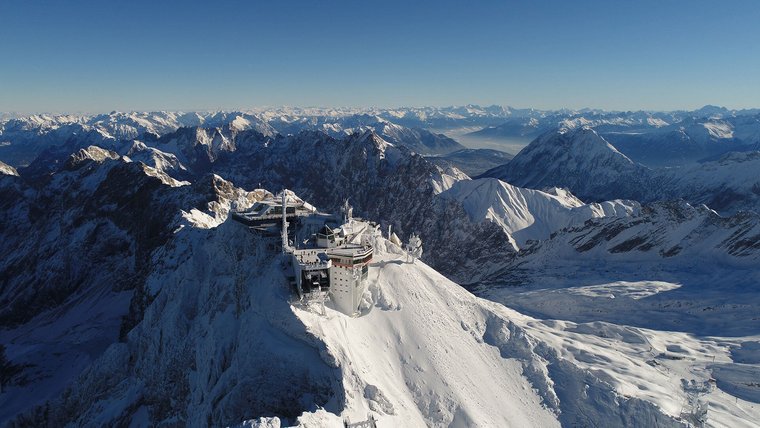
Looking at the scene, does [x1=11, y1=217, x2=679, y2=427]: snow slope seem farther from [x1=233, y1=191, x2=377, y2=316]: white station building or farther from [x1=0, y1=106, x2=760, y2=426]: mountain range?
[x1=233, y1=191, x2=377, y2=316]: white station building

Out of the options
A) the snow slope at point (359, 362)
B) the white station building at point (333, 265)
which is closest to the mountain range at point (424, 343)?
the snow slope at point (359, 362)

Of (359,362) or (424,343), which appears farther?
(424,343)

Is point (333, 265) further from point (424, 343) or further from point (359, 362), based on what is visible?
point (424, 343)

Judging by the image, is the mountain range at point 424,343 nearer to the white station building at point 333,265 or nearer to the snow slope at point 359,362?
the snow slope at point 359,362

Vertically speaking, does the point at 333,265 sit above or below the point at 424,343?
above

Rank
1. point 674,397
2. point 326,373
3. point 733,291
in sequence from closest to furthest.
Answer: point 326,373
point 674,397
point 733,291

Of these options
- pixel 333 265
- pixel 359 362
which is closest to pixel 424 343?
pixel 359 362

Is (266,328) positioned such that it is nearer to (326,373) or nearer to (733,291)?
(326,373)

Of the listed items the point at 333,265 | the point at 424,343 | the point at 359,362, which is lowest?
the point at 424,343

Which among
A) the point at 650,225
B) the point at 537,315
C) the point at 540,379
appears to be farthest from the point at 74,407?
the point at 650,225

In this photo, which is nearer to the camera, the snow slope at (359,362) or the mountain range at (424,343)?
the snow slope at (359,362)

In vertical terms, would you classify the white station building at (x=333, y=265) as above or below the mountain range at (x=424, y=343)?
above
